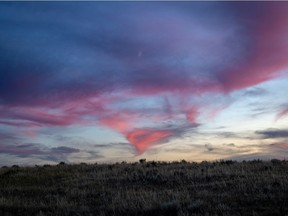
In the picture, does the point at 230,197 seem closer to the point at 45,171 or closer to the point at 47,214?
the point at 47,214

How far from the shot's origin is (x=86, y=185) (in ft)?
89.4

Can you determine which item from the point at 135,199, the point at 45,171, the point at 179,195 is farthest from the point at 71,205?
the point at 45,171

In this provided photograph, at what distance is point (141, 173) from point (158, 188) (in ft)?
15.6

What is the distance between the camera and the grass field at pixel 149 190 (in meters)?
18.6

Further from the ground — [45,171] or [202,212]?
[45,171]

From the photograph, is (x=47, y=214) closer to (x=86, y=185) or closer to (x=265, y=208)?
(x=86, y=185)

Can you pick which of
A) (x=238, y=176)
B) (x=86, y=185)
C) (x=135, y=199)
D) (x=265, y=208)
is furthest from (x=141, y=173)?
(x=265, y=208)

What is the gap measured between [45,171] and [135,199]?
15051 millimetres

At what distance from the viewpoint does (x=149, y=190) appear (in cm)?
2430

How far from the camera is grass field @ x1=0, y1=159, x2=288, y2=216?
1862cm

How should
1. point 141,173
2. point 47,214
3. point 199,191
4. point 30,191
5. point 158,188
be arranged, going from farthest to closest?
1. point 141,173
2. point 30,191
3. point 158,188
4. point 199,191
5. point 47,214

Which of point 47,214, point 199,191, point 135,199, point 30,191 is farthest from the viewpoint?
point 30,191

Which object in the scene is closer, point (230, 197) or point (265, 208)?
point (265, 208)

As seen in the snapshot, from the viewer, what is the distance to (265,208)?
1755cm
